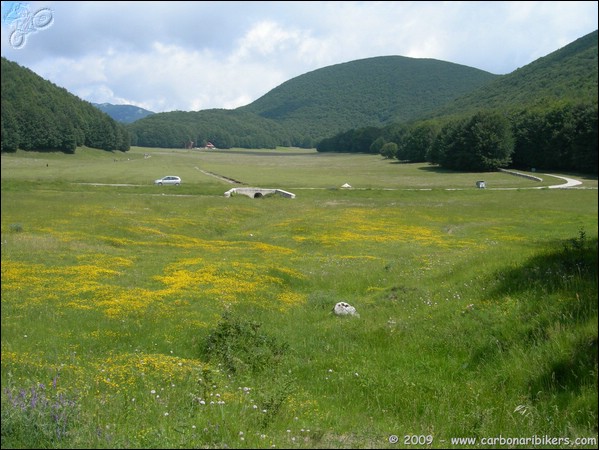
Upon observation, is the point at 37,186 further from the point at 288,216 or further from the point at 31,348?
the point at 31,348

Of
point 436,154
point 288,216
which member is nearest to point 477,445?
point 288,216

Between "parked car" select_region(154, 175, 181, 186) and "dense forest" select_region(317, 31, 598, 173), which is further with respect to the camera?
"parked car" select_region(154, 175, 181, 186)

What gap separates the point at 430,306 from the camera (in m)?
13.6

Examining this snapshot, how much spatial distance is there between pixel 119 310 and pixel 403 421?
9534 millimetres

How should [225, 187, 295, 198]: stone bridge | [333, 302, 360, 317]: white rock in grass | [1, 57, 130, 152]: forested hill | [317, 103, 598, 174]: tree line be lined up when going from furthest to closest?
[317, 103, 598, 174]: tree line, [225, 187, 295, 198]: stone bridge, [1, 57, 130, 152]: forested hill, [333, 302, 360, 317]: white rock in grass

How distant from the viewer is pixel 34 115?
30.4 metres

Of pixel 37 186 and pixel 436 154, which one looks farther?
pixel 436 154

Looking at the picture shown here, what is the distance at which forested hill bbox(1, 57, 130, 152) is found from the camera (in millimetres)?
23000

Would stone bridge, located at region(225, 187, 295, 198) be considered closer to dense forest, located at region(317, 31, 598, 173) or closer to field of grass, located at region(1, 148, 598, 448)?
dense forest, located at region(317, 31, 598, 173)

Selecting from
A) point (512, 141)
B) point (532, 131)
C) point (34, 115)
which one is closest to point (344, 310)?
point (34, 115)

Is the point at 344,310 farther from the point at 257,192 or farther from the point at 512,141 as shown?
the point at 512,141

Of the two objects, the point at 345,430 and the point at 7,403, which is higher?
the point at 7,403

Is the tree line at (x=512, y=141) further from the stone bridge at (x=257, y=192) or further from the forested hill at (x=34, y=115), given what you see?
the forested hill at (x=34, y=115)

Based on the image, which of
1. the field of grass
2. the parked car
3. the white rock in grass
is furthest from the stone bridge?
the white rock in grass
